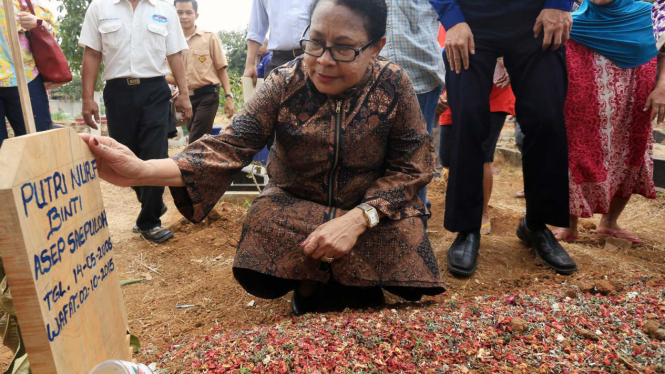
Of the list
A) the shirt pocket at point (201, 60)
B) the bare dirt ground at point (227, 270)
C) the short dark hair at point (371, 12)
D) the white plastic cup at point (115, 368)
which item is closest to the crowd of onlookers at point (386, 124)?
the short dark hair at point (371, 12)


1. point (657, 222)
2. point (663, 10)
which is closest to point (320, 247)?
point (663, 10)

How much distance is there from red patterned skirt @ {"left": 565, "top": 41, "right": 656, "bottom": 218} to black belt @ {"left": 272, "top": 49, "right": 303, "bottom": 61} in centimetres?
176

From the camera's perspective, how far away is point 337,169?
6.40 feet

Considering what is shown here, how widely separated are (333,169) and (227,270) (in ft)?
4.25

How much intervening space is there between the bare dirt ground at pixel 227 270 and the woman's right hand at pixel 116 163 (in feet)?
2.11

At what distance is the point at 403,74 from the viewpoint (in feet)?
6.63

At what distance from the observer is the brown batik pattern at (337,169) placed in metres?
1.87

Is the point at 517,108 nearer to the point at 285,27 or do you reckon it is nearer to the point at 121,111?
the point at 285,27

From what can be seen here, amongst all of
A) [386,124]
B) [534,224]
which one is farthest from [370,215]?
[534,224]

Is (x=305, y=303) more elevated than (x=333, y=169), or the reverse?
(x=333, y=169)

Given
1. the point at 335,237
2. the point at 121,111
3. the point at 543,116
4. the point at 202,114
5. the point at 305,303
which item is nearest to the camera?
the point at 335,237

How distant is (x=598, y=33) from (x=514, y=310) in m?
1.85

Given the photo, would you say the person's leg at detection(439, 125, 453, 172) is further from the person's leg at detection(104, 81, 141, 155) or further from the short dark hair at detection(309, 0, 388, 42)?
the person's leg at detection(104, 81, 141, 155)

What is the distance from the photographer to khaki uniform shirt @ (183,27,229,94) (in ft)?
16.3
